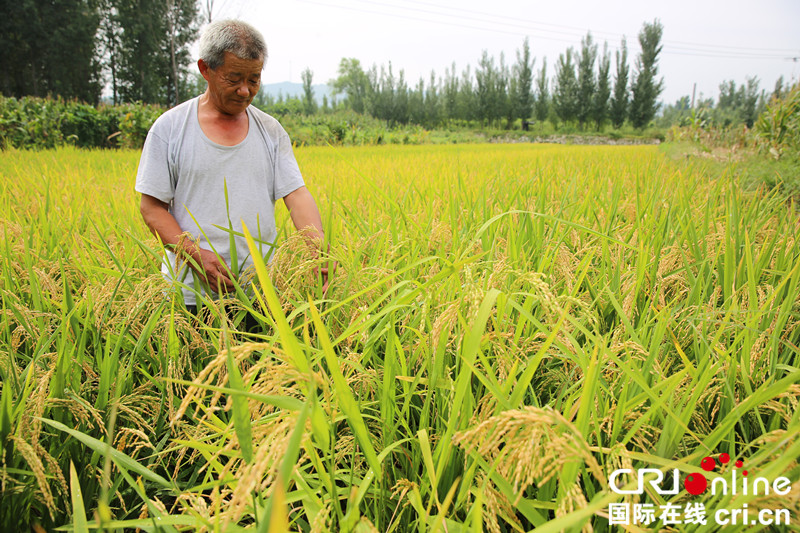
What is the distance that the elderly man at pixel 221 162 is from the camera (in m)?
1.57

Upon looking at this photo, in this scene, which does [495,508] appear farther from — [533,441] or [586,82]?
[586,82]

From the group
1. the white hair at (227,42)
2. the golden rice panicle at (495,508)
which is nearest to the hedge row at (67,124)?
the white hair at (227,42)

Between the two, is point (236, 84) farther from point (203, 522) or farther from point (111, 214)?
point (203, 522)

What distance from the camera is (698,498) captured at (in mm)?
655

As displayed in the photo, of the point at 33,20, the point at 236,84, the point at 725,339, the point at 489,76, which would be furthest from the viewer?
the point at 489,76

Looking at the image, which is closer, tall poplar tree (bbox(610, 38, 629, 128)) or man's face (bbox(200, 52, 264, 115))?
man's face (bbox(200, 52, 264, 115))

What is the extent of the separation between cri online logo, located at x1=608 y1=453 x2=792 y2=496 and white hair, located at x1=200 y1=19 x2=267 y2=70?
5.58 ft

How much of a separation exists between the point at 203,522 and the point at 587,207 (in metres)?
1.96

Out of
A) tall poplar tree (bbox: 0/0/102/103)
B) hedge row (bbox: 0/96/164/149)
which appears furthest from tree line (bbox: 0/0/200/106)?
hedge row (bbox: 0/96/164/149)

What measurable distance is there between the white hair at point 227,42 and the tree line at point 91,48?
95.9ft

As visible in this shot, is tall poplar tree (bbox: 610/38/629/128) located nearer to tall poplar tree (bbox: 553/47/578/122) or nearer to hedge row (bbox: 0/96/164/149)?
tall poplar tree (bbox: 553/47/578/122)

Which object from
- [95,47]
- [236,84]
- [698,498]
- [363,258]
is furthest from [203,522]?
[95,47]

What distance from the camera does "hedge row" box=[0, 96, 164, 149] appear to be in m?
7.95

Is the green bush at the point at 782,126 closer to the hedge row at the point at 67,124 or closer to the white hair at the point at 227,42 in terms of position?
the white hair at the point at 227,42
